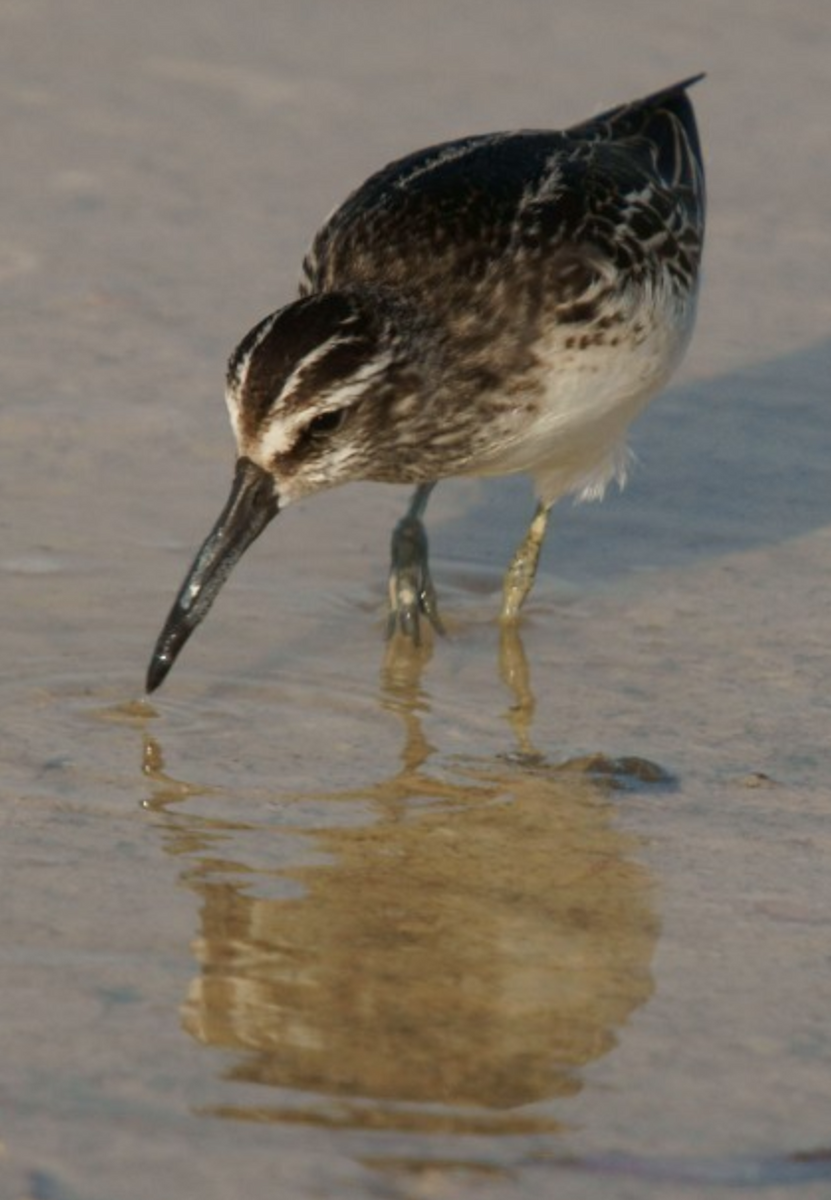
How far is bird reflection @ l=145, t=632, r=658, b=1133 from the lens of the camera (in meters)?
6.61

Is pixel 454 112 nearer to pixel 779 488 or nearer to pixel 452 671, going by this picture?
pixel 779 488

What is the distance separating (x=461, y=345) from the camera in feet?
31.2

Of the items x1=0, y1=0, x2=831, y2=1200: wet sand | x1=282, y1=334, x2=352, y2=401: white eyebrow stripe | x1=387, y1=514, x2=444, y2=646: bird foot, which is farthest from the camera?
x1=387, y1=514, x2=444, y2=646: bird foot

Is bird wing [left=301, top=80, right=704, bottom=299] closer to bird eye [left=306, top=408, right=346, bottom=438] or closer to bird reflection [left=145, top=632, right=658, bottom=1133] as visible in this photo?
bird eye [left=306, top=408, right=346, bottom=438]

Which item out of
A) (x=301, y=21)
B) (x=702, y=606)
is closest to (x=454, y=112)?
(x=301, y=21)

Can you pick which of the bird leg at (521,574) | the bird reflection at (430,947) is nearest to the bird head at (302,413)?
the bird reflection at (430,947)

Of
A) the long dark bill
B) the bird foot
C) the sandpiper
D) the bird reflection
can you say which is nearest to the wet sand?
the bird reflection

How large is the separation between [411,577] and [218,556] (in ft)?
4.00

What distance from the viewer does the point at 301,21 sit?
1633cm

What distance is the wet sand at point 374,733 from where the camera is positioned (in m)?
6.50

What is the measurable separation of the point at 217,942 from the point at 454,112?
28.6ft

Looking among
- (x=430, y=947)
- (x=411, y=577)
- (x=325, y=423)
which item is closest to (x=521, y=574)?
(x=411, y=577)

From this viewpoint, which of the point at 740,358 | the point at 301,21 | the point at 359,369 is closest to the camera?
the point at 359,369

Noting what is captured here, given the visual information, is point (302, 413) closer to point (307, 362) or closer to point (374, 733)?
point (307, 362)
